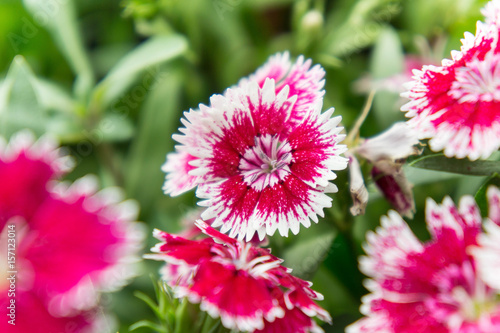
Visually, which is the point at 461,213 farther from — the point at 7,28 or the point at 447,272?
the point at 7,28

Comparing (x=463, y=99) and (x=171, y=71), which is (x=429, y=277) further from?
(x=171, y=71)

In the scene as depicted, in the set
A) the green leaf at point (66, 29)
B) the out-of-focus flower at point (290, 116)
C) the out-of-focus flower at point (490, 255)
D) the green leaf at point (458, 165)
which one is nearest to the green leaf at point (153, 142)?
the green leaf at point (66, 29)

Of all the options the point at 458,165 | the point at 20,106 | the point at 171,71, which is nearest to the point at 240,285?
the point at 458,165

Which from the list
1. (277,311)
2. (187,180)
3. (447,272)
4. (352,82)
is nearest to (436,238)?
(447,272)

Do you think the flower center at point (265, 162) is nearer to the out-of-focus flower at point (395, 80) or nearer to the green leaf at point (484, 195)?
the green leaf at point (484, 195)

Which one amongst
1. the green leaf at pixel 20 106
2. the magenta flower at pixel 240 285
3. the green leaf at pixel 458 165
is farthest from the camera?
the green leaf at pixel 20 106

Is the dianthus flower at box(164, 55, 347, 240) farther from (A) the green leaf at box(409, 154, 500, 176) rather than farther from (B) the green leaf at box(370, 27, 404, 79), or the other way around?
(B) the green leaf at box(370, 27, 404, 79)
